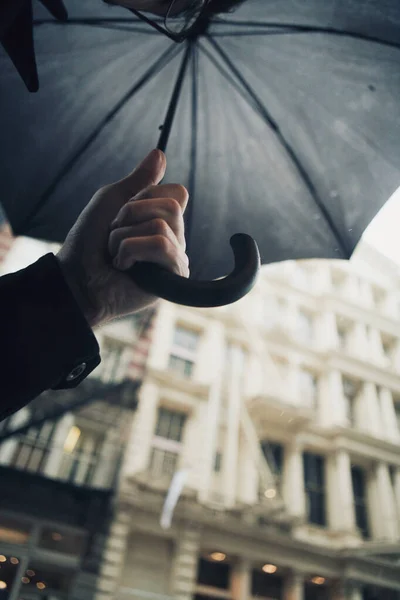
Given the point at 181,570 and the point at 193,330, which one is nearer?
the point at 181,570

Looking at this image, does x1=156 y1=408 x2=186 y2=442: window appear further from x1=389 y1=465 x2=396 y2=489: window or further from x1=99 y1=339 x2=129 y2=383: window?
x1=389 y1=465 x2=396 y2=489: window

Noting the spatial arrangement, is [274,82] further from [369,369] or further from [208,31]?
[369,369]

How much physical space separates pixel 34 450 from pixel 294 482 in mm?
9600

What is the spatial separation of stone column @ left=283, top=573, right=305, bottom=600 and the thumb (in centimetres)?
1612

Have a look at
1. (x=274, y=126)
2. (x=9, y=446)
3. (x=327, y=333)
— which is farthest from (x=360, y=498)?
(x=274, y=126)

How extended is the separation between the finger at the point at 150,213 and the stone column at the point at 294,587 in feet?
53.0

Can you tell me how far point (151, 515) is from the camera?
12531mm

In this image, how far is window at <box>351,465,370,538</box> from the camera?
15758mm

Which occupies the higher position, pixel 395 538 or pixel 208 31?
pixel 208 31

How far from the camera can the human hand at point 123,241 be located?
31.9 inches

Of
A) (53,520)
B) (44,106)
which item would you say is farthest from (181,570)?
(44,106)

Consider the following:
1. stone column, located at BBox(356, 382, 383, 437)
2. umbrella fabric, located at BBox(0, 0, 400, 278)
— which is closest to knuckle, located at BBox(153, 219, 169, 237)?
umbrella fabric, located at BBox(0, 0, 400, 278)

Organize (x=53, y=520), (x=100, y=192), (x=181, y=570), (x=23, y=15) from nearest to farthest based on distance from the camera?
1. (x=23, y=15)
2. (x=100, y=192)
3. (x=53, y=520)
4. (x=181, y=570)

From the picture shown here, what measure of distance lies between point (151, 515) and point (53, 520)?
10.1ft
